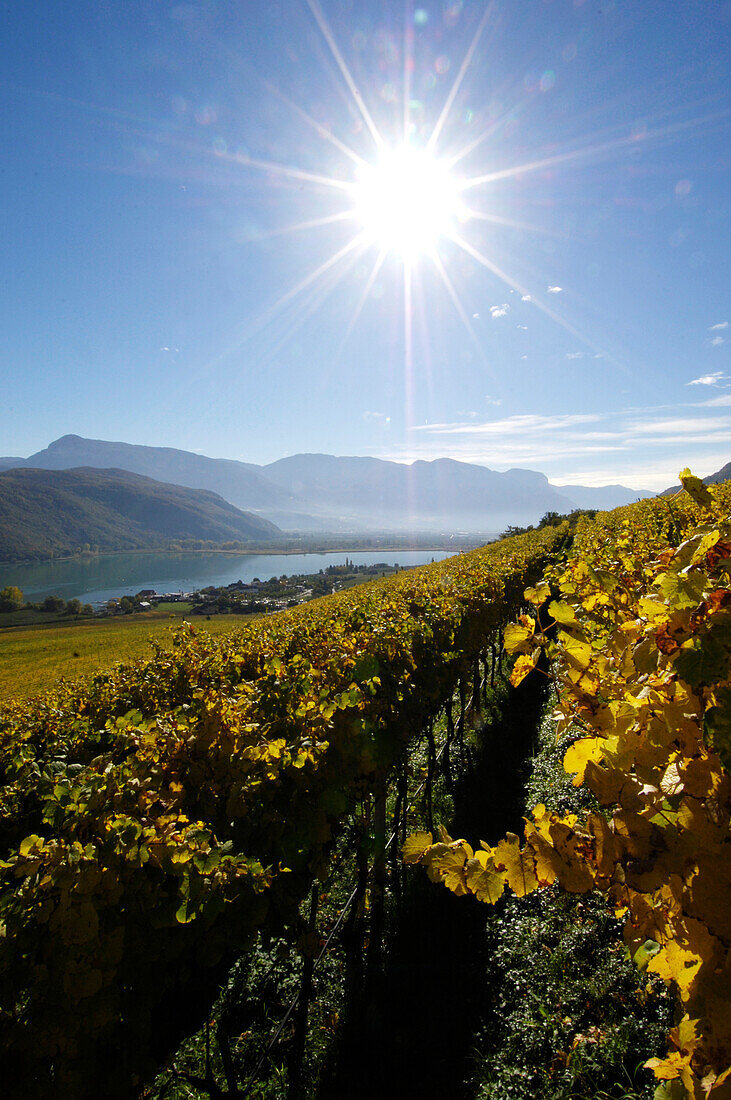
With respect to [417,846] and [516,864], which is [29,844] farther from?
[516,864]

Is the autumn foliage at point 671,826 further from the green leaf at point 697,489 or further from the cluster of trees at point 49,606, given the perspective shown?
the cluster of trees at point 49,606

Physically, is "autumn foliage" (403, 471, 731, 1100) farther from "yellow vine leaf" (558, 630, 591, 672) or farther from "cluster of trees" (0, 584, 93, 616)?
"cluster of trees" (0, 584, 93, 616)

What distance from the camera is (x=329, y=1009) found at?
4238mm

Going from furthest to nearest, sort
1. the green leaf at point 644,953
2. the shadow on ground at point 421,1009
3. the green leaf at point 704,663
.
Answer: the shadow on ground at point 421,1009
the green leaf at point 644,953
the green leaf at point 704,663

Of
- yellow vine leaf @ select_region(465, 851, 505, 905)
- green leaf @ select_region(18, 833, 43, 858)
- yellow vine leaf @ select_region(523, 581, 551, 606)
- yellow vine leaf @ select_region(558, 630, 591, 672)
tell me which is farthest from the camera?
green leaf @ select_region(18, 833, 43, 858)

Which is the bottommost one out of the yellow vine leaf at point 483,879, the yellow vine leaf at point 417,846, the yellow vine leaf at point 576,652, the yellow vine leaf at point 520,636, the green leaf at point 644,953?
the green leaf at point 644,953

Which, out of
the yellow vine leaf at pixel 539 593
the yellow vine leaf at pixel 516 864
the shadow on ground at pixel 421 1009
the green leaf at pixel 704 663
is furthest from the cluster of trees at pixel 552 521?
the green leaf at pixel 704 663

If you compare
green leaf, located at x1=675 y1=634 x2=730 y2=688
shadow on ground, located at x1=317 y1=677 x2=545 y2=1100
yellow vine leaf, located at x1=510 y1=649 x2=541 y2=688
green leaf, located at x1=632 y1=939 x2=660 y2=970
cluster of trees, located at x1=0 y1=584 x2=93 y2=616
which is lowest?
cluster of trees, located at x1=0 y1=584 x2=93 y2=616

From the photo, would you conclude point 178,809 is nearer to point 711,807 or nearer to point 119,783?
point 119,783

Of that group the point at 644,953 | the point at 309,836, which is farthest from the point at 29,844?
the point at 644,953

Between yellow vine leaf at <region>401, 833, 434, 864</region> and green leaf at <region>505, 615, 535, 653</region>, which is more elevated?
green leaf at <region>505, 615, 535, 653</region>

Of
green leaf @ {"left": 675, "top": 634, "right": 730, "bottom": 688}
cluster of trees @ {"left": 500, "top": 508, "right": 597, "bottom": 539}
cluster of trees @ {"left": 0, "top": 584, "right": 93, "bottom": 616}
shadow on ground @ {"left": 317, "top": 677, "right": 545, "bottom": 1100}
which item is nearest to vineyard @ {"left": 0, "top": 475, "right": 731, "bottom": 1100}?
green leaf @ {"left": 675, "top": 634, "right": 730, "bottom": 688}

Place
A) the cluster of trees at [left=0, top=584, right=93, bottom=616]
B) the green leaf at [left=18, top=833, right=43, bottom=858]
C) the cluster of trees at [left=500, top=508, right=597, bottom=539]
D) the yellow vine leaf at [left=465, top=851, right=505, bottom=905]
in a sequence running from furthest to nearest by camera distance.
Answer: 1. the cluster of trees at [left=0, top=584, right=93, bottom=616]
2. the cluster of trees at [left=500, top=508, right=597, bottom=539]
3. the green leaf at [left=18, top=833, right=43, bottom=858]
4. the yellow vine leaf at [left=465, top=851, right=505, bottom=905]

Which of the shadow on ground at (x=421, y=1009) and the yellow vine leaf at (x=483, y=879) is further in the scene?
the shadow on ground at (x=421, y=1009)
